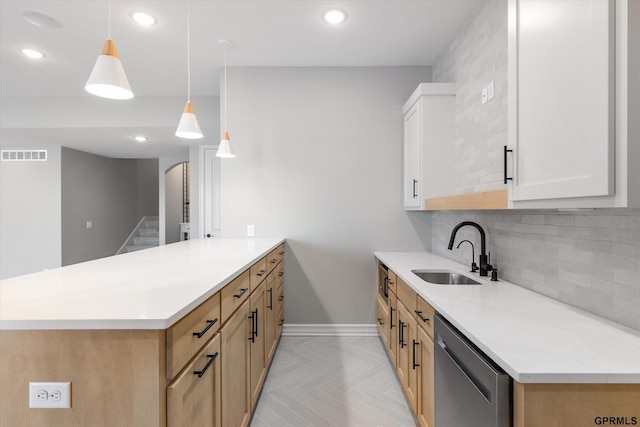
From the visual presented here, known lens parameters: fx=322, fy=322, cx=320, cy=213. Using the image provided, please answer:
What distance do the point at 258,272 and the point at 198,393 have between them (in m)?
1.07

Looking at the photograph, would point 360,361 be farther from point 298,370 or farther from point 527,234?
point 527,234

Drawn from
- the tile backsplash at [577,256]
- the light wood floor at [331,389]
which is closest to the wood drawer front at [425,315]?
the tile backsplash at [577,256]

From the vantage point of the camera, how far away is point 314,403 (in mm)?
2197

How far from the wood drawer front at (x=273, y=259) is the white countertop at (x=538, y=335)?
1227 millimetres

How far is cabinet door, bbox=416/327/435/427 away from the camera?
1.58 metres

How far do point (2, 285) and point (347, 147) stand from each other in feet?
9.28

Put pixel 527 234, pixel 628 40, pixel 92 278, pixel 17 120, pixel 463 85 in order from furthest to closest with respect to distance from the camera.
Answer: pixel 17 120 → pixel 463 85 → pixel 527 234 → pixel 92 278 → pixel 628 40

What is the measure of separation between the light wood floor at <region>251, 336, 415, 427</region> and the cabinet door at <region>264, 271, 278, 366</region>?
0.71ft

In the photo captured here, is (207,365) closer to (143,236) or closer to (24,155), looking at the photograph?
(24,155)

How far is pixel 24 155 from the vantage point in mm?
5609

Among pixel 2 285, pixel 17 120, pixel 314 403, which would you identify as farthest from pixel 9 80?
pixel 314 403

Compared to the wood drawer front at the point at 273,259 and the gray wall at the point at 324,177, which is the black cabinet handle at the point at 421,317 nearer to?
the wood drawer front at the point at 273,259

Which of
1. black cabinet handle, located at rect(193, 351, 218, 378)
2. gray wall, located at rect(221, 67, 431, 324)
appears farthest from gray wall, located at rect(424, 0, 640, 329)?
black cabinet handle, located at rect(193, 351, 218, 378)

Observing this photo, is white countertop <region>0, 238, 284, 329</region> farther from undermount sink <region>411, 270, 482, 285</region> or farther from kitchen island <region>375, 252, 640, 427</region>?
undermount sink <region>411, 270, 482, 285</region>
